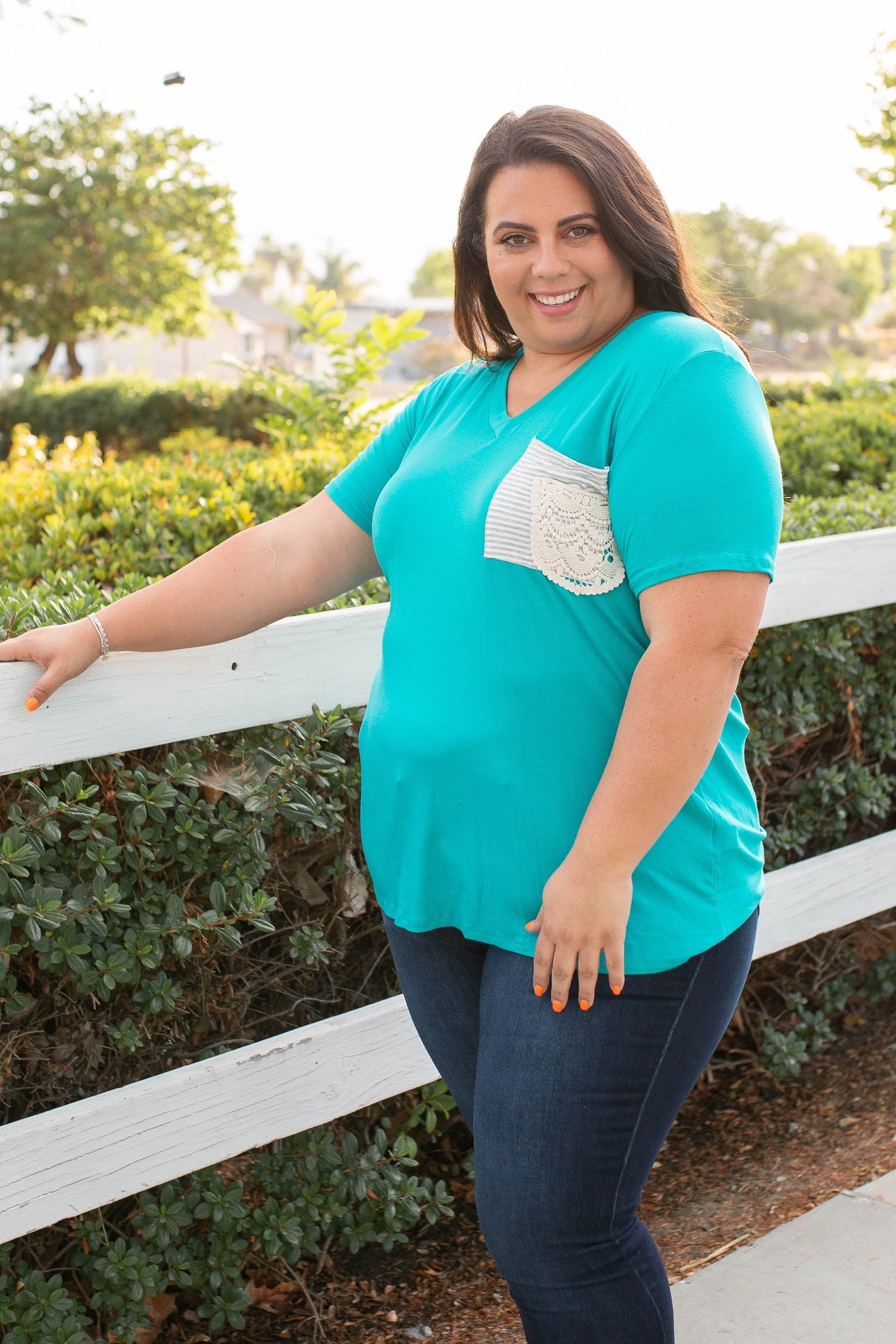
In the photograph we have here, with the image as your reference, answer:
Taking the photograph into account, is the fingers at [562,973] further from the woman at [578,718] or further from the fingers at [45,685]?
the fingers at [45,685]

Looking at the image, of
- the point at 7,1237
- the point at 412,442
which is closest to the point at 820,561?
the point at 412,442

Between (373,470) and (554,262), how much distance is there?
52cm

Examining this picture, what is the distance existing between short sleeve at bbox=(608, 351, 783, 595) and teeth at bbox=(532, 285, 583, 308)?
25cm

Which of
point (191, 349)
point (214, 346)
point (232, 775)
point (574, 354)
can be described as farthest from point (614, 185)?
point (214, 346)

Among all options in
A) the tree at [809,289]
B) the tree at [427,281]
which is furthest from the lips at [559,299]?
the tree at [427,281]

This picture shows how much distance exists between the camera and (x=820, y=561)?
281 centimetres

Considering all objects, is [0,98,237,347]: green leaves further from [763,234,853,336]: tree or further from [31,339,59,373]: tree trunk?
[763,234,853,336]: tree

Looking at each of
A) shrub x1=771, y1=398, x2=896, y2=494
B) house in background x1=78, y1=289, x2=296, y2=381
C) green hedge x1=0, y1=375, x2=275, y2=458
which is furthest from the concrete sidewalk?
house in background x1=78, y1=289, x2=296, y2=381

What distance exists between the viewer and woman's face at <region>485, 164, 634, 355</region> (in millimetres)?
1621

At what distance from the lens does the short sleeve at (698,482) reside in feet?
4.55

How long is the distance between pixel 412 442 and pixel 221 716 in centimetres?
57

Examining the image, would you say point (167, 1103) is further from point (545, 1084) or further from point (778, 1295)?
point (778, 1295)

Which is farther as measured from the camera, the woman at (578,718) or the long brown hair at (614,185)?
the long brown hair at (614,185)

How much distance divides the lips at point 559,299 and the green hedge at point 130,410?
49.1ft
